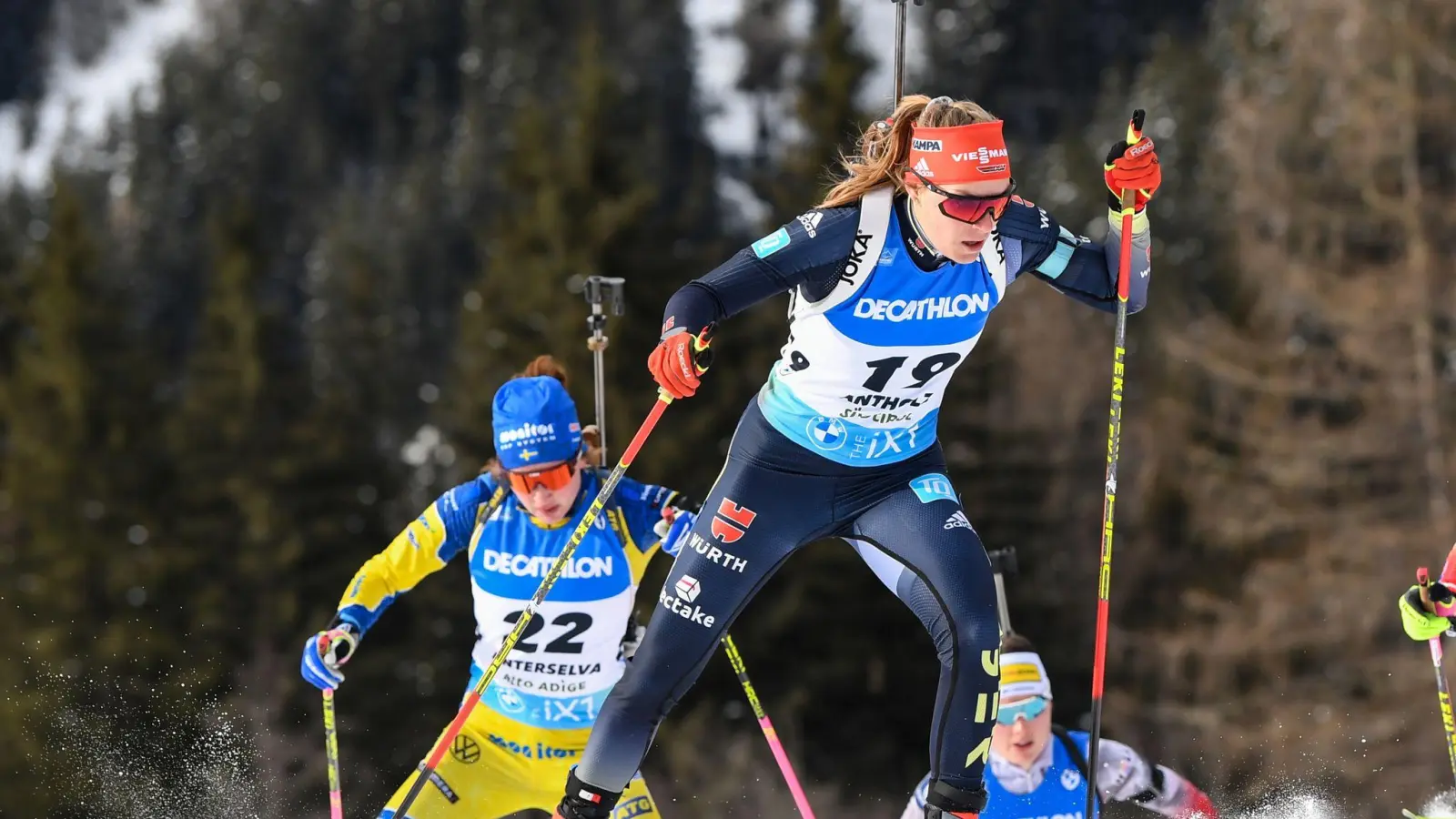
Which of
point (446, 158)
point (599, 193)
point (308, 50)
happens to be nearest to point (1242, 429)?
point (599, 193)

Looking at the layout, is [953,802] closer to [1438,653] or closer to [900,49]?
[1438,653]

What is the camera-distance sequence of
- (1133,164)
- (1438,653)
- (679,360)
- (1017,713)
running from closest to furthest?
(679,360)
(1133,164)
(1438,653)
(1017,713)

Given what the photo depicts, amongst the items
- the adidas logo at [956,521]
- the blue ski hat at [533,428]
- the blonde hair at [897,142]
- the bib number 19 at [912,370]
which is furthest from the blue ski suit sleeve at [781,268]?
the blue ski hat at [533,428]

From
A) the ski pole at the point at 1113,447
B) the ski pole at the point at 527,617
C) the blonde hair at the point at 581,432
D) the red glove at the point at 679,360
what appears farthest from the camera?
the blonde hair at the point at 581,432

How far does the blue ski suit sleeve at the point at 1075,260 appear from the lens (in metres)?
4.58

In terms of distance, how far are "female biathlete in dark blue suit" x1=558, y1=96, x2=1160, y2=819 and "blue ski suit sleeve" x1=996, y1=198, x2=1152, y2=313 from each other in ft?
0.04

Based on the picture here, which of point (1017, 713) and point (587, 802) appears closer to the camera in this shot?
point (587, 802)

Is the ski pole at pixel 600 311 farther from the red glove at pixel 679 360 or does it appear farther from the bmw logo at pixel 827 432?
the red glove at pixel 679 360

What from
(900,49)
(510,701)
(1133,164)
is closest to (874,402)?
(1133,164)

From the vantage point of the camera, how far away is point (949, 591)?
429 centimetres

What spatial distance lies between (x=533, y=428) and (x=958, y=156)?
1.85m

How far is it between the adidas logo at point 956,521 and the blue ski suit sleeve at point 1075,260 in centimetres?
69

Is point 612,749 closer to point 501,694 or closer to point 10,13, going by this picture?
point 501,694

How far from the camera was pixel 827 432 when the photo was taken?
14.7 feet
